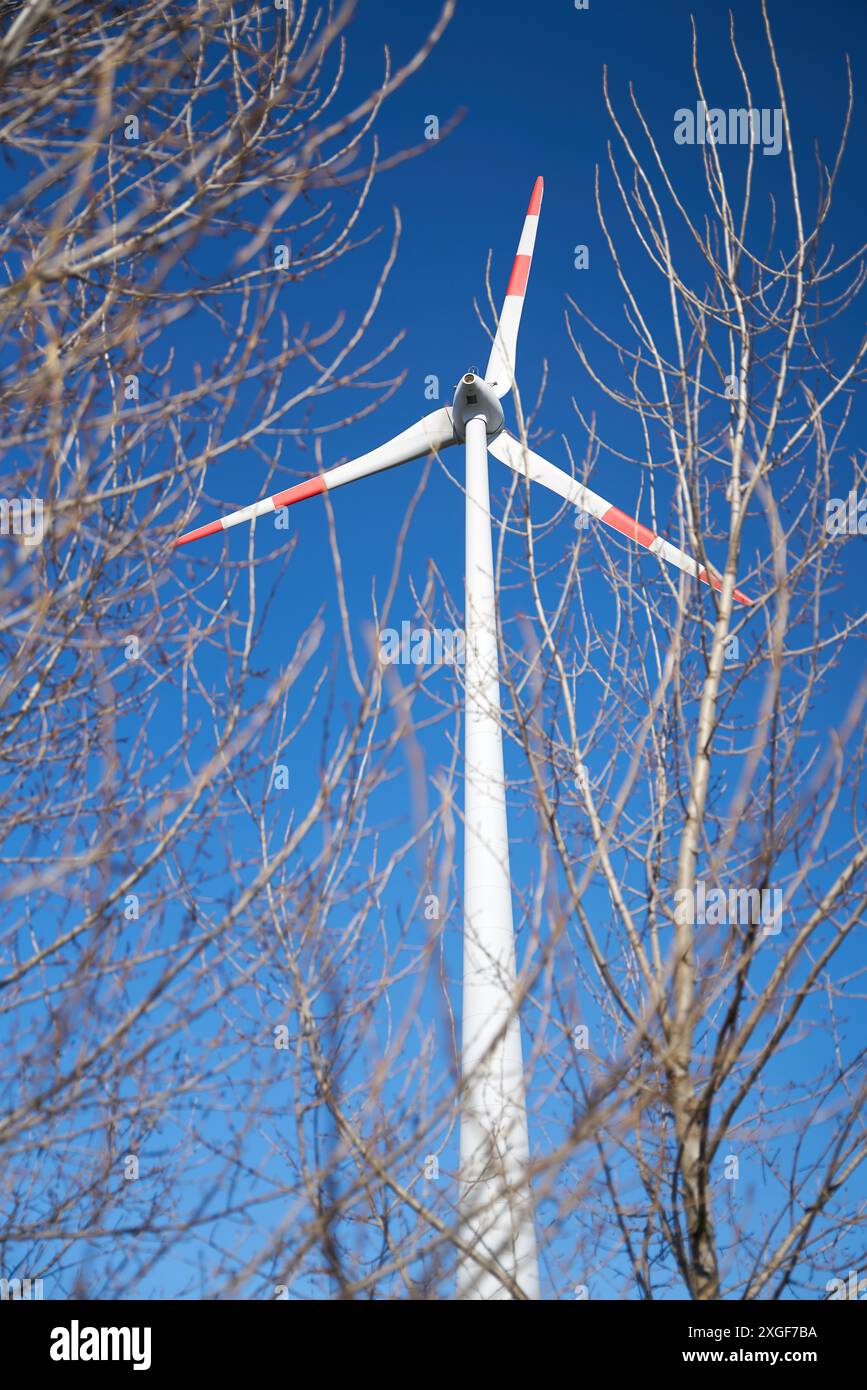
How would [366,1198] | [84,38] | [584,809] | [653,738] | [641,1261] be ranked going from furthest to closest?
[653,738], [584,809], [641,1261], [84,38], [366,1198]

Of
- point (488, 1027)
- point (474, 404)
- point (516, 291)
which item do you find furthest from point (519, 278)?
point (488, 1027)

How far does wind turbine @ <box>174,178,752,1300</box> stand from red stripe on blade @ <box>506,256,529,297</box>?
18mm

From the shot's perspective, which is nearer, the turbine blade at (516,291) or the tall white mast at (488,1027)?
the tall white mast at (488,1027)

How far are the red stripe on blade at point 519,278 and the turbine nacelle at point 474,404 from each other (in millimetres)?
1770

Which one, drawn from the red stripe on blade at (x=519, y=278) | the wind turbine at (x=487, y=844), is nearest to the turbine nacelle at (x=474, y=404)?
the wind turbine at (x=487, y=844)

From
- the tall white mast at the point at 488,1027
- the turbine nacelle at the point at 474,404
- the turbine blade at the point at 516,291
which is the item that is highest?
the turbine blade at the point at 516,291

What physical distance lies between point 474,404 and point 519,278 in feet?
7.96

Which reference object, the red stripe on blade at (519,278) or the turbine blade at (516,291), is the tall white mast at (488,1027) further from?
the red stripe on blade at (519,278)

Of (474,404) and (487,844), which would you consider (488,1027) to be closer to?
(487,844)

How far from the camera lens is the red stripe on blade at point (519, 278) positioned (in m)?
→ 13.9
